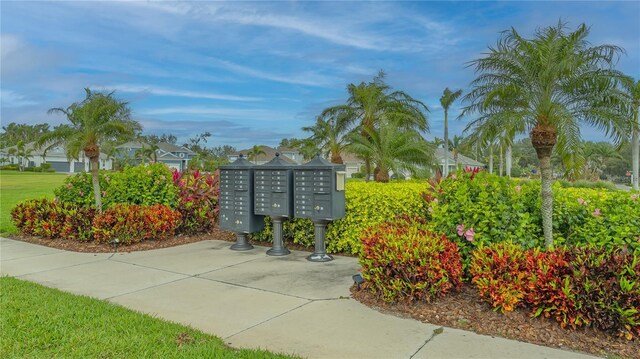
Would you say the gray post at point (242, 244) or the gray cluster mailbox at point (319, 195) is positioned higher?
the gray cluster mailbox at point (319, 195)

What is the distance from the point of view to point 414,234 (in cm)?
477

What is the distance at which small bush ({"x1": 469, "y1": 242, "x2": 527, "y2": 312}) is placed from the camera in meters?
3.87

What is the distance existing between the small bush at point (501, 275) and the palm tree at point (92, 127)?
725 centimetres

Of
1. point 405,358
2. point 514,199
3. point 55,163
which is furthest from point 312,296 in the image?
point 55,163

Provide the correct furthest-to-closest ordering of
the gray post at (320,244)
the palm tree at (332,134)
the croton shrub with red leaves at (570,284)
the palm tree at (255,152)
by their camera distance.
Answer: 1. the palm tree at (255,152)
2. the palm tree at (332,134)
3. the gray post at (320,244)
4. the croton shrub with red leaves at (570,284)

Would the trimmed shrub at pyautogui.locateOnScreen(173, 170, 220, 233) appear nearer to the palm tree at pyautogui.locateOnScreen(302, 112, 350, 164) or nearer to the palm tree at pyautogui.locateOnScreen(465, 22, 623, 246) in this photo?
the palm tree at pyautogui.locateOnScreen(465, 22, 623, 246)

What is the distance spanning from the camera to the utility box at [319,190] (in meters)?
6.32

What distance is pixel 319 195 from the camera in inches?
253

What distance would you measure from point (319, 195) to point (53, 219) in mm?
5543

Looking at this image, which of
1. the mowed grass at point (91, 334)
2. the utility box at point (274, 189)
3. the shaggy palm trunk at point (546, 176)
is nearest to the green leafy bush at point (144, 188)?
the utility box at point (274, 189)

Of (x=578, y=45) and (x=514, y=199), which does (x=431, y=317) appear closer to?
(x=514, y=199)

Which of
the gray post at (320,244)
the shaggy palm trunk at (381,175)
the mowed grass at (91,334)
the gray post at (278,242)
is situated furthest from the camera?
the shaggy palm trunk at (381,175)

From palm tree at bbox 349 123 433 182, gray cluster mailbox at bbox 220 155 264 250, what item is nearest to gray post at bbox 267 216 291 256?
gray cluster mailbox at bbox 220 155 264 250

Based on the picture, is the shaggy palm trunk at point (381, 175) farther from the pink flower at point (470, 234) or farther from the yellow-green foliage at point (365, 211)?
the pink flower at point (470, 234)
